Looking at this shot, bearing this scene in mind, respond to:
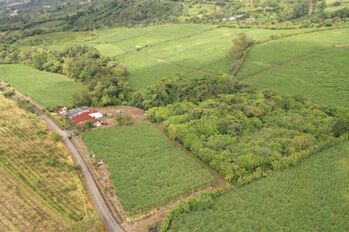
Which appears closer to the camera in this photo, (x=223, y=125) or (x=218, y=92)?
(x=223, y=125)

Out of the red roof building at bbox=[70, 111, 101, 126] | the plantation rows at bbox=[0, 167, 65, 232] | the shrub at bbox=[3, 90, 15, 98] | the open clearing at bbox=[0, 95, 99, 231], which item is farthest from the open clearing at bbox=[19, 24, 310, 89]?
the plantation rows at bbox=[0, 167, 65, 232]

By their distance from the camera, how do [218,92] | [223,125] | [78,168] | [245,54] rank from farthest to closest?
[245,54] → [218,92] → [223,125] → [78,168]

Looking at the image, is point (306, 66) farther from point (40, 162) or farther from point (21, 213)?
point (21, 213)

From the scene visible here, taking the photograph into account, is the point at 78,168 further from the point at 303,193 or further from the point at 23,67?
the point at 23,67

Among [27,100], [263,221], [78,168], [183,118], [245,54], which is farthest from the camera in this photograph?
[245,54]

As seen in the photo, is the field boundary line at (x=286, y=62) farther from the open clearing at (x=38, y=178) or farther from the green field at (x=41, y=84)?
the open clearing at (x=38, y=178)

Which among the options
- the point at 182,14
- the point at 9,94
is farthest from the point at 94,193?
the point at 182,14

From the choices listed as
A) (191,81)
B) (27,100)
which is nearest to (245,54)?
(191,81)

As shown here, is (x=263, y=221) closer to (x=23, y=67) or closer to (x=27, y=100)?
(x=27, y=100)
